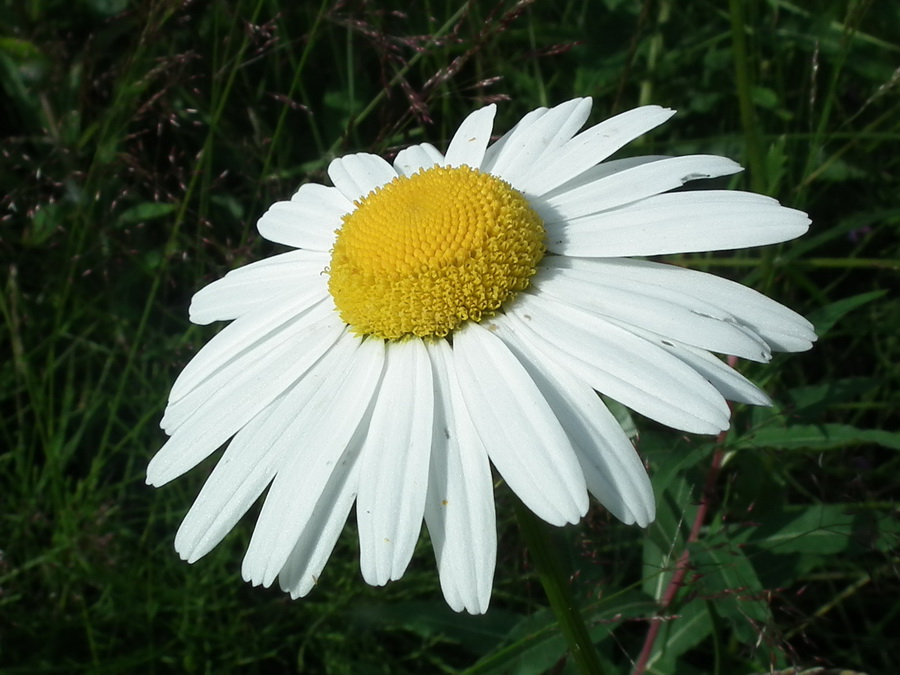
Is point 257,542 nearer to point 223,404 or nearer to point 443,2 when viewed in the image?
point 223,404

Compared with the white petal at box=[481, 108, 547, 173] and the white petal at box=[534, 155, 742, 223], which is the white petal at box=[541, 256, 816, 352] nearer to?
the white petal at box=[534, 155, 742, 223]

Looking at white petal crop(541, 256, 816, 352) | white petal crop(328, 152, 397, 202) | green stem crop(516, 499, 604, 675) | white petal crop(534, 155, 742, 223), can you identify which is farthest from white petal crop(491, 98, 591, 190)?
green stem crop(516, 499, 604, 675)

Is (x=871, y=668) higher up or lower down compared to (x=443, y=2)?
lower down

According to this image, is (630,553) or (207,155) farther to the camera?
(207,155)

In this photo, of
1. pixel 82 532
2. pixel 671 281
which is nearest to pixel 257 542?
pixel 671 281

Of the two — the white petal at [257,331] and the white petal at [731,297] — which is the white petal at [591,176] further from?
the white petal at [257,331]

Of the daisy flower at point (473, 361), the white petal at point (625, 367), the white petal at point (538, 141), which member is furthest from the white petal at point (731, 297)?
the white petal at point (538, 141)
